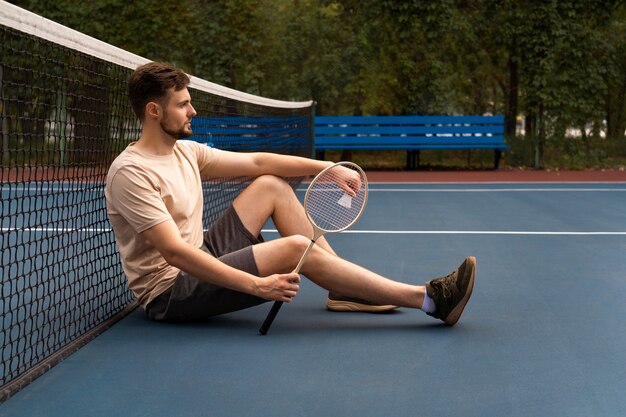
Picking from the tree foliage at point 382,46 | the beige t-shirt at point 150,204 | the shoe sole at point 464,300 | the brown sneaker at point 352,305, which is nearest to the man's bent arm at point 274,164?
the beige t-shirt at point 150,204

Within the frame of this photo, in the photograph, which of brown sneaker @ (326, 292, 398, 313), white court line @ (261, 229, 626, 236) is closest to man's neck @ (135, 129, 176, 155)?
brown sneaker @ (326, 292, 398, 313)

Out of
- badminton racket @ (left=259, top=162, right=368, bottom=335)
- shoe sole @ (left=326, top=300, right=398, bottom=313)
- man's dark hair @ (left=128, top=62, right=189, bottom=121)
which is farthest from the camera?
shoe sole @ (left=326, top=300, right=398, bottom=313)

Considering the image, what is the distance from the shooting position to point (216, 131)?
788cm

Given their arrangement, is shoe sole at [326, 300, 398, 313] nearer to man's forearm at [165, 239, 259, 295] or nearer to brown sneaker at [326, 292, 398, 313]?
brown sneaker at [326, 292, 398, 313]

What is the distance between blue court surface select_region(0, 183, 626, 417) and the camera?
9.18 ft

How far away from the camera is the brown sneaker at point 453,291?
3.66 metres

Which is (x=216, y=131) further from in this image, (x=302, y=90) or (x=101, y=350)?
(x=302, y=90)

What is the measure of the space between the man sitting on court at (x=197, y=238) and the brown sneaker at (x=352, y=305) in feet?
0.24

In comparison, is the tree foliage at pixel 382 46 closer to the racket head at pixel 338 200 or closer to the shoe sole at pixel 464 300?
the racket head at pixel 338 200

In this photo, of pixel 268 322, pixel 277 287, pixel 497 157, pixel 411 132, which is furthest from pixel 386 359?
pixel 497 157

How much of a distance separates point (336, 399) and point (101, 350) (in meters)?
1.00

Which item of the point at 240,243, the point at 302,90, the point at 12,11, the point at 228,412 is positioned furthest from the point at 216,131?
the point at 302,90

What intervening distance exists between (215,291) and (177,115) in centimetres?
66

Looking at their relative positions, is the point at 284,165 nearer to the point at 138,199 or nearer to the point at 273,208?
the point at 273,208
